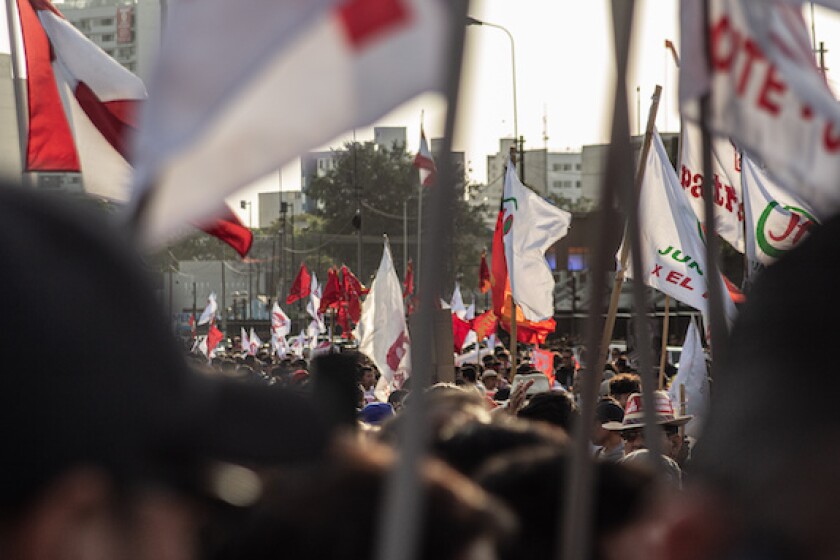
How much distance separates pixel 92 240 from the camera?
1.07m

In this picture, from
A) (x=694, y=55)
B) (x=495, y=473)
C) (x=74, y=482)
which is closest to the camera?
(x=74, y=482)

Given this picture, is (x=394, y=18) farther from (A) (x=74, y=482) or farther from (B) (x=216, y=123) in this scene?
(A) (x=74, y=482)

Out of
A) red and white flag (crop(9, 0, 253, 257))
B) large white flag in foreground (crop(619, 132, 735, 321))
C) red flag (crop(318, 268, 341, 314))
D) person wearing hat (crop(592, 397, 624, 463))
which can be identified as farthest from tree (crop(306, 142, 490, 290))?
red and white flag (crop(9, 0, 253, 257))

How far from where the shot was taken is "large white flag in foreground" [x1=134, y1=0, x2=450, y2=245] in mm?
1422

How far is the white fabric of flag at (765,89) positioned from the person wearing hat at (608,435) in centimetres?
532

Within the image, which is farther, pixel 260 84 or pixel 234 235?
pixel 234 235

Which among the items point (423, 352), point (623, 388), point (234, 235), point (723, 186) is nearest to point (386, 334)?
point (623, 388)

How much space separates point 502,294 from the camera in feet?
55.2

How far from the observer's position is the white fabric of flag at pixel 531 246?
48.9 feet

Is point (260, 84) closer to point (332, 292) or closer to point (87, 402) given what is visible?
point (87, 402)

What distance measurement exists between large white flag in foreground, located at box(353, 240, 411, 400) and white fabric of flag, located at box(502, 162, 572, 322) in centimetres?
A: 144

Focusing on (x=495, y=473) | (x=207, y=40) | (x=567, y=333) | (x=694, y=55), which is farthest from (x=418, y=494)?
(x=567, y=333)

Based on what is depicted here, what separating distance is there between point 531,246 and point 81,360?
1430 cm

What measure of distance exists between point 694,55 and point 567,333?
48047 millimetres
